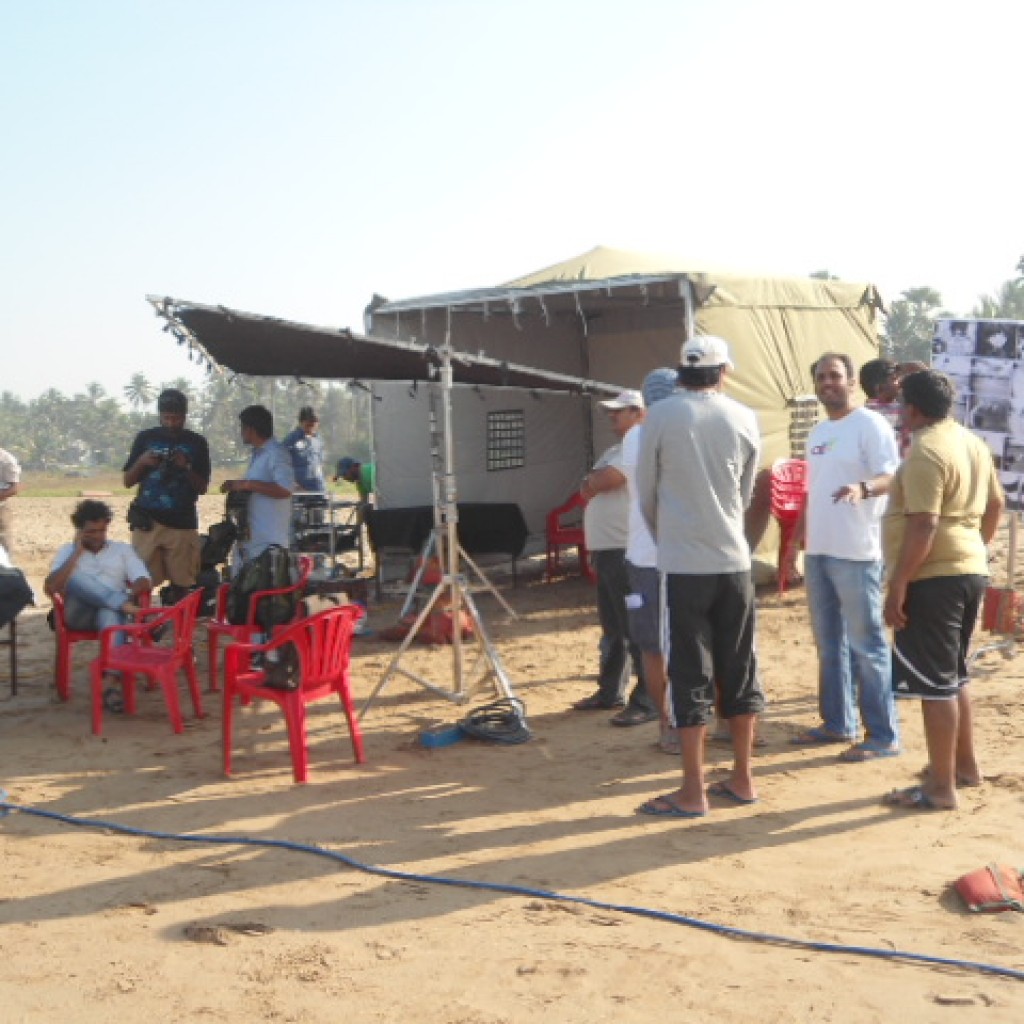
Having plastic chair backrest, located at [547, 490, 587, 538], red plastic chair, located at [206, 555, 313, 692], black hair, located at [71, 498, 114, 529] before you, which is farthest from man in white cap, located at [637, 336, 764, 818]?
plastic chair backrest, located at [547, 490, 587, 538]

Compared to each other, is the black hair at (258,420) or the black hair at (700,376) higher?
the black hair at (258,420)

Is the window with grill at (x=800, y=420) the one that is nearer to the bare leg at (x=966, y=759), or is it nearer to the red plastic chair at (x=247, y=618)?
the red plastic chair at (x=247, y=618)

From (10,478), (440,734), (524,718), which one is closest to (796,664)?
(524,718)

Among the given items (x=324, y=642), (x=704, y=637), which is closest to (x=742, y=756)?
(x=704, y=637)

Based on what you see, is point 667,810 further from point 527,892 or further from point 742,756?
point 527,892

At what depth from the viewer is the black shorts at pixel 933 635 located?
4434 millimetres

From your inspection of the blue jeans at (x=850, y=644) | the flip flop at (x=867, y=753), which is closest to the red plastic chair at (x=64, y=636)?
the blue jeans at (x=850, y=644)

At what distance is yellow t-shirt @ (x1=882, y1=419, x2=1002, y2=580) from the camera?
434cm

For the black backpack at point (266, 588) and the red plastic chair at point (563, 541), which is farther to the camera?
the red plastic chair at point (563, 541)

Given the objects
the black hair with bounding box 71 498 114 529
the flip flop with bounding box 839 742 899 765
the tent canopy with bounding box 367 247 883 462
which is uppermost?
the tent canopy with bounding box 367 247 883 462

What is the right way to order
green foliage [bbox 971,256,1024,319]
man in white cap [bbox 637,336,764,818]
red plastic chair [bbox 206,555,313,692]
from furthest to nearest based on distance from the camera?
green foliage [bbox 971,256,1024,319]
red plastic chair [bbox 206,555,313,692]
man in white cap [bbox 637,336,764,818]

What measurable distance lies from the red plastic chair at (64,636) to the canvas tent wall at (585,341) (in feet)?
12.8

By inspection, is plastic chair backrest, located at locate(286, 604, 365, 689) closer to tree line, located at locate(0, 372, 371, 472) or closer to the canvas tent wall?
the canvas tent wall

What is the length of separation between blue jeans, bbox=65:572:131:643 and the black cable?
2125mm
